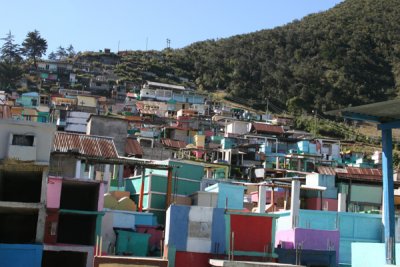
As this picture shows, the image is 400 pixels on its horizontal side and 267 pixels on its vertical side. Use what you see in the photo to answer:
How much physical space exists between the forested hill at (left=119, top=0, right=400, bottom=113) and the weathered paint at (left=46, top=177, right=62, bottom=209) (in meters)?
83.8

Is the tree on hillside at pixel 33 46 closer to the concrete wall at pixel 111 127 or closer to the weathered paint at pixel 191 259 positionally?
the concrete wall at pixel 111 127

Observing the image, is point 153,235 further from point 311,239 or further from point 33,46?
point 33,46

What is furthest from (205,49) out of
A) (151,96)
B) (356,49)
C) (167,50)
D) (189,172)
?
(189,172)

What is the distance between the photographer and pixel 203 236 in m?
21.4

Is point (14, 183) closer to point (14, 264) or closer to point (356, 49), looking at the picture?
point (14, 264)

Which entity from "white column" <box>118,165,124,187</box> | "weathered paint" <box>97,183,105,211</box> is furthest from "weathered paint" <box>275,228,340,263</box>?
"white column" <box>118,165,124,187</box>

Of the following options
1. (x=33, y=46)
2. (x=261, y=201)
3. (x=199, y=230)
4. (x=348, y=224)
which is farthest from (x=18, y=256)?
(x=33, y=46)

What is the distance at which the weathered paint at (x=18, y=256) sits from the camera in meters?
19.8

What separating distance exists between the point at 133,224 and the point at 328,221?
8.21m

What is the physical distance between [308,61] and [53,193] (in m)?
108

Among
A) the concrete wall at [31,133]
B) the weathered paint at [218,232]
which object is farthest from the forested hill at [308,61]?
the concrete wall at [31,133]

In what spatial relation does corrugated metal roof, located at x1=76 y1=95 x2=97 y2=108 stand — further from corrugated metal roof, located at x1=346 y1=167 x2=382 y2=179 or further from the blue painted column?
the blue painted column

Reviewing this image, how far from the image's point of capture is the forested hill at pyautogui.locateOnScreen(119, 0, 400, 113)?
364 ft

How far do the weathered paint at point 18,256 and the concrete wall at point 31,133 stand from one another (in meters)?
2.94
